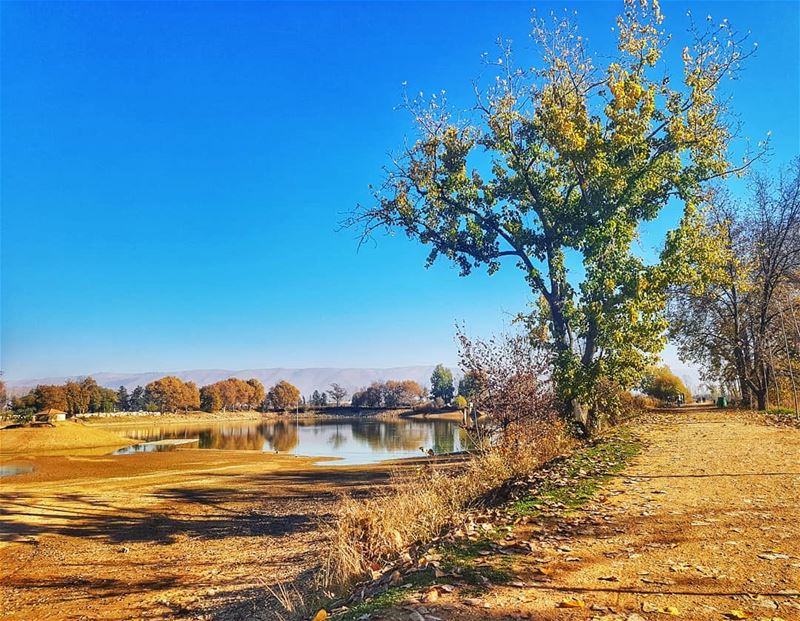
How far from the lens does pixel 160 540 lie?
38.4 ft

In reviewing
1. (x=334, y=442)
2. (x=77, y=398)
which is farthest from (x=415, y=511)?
(x=77, y=398)

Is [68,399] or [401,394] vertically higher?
[68,399]

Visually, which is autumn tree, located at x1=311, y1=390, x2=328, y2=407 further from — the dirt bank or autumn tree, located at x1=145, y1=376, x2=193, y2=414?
the dirt bank

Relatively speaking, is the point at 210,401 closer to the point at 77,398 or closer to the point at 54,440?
the point at 77,398

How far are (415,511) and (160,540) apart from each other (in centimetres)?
763

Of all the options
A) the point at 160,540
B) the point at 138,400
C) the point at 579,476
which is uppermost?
the point at 579,476

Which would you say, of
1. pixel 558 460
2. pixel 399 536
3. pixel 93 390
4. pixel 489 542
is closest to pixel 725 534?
pixel 489 542

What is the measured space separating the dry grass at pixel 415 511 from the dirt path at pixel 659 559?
153 centimetres

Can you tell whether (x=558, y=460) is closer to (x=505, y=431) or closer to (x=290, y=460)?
(x=505, y=431)

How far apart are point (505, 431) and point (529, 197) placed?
24.9ft

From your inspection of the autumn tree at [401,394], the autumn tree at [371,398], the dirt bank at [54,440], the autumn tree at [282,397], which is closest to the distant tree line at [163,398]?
the autumn tree at [282,397]

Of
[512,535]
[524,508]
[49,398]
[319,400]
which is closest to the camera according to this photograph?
[512,535]

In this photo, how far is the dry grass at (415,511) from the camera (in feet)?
19.8

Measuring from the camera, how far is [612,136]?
13516 millimetres
